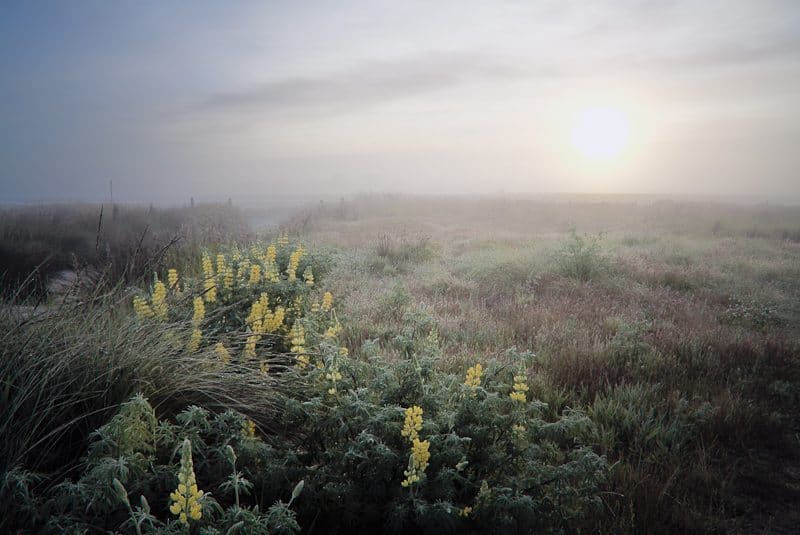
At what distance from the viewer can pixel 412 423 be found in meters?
2.72

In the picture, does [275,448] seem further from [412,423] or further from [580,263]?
[580,263]

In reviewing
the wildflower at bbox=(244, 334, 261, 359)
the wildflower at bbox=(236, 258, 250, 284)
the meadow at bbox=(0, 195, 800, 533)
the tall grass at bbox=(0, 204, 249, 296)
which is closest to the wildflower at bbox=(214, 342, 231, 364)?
the meadow at bbox=(0, 195, 800, 533)

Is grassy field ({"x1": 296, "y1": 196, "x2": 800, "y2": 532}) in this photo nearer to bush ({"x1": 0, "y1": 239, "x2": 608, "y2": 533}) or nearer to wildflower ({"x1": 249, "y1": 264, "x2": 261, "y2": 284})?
bush ({"x1": 0, "y1": 239, "x2": 608, "y2": 533})

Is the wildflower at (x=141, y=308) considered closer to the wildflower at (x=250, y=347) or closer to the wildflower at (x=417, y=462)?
the wildflower at (x=250, y=347)

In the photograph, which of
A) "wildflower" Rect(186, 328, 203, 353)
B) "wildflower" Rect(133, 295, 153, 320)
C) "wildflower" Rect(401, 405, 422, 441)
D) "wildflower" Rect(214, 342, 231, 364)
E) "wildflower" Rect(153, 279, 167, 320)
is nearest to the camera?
"wildflower" Rect(401, 405, 422, 441)

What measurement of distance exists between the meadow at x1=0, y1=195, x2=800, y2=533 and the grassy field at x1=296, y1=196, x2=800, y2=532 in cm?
3

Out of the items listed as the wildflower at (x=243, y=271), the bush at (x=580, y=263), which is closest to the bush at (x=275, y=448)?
the wildflower at (x=243, y=271)

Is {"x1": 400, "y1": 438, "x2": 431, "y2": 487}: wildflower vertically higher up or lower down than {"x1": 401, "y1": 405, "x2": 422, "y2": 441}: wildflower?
lower down

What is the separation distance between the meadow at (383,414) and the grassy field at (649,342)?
0.03 metres

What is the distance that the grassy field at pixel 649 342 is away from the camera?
367cm

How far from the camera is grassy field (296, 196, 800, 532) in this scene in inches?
145

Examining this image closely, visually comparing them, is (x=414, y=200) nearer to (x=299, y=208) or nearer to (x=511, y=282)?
(x=299, y=208)

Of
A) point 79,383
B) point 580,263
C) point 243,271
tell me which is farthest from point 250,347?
point 580,263

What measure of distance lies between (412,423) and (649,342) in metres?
4.63
